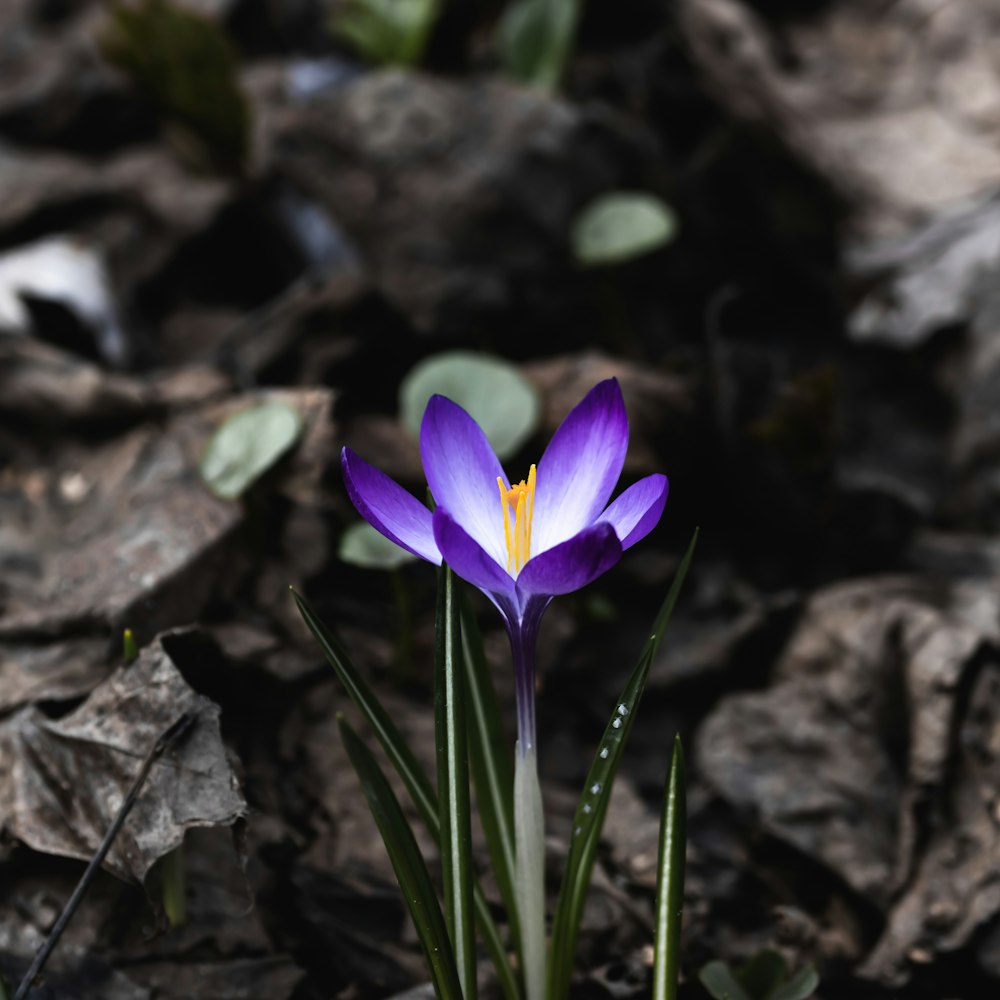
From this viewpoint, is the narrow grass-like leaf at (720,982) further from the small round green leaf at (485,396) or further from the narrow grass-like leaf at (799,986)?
the small round green leaf at (485,396)

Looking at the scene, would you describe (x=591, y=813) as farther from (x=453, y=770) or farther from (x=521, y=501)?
(x=521, y=501)

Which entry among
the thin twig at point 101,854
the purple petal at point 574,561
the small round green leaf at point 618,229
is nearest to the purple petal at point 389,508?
the purple petal at point 574,561

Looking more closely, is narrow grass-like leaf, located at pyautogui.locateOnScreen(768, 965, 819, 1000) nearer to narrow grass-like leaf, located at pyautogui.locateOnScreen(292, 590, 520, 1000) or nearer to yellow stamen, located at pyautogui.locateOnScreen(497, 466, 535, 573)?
narrow grass-like leaf, located at pyautogui.locateOnScreen(292, 590, 520, 1000)

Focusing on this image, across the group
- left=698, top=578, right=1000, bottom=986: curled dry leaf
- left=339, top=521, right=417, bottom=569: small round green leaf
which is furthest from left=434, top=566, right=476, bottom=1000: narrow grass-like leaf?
left=698, top=578, right=1000, bottom=986: curled dry leaf

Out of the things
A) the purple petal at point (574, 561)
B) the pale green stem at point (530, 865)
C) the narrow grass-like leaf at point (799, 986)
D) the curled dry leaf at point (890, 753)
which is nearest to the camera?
the purple petal at point (574, 561)

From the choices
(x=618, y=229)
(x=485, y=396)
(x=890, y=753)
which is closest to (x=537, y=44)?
(x=618, y=229)

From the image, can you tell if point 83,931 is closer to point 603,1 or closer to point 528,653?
point 528,653

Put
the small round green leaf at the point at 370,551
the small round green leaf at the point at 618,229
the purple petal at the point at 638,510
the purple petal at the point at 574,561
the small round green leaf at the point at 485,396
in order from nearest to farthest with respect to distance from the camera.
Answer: the purple petal at the point at 574,561 < the purple petal at the point at 638,510 < the small round green leaf at the point at 370,551 < the small round green leaf at the point at 485,396 < the small round green leaf at the point at 618,229
